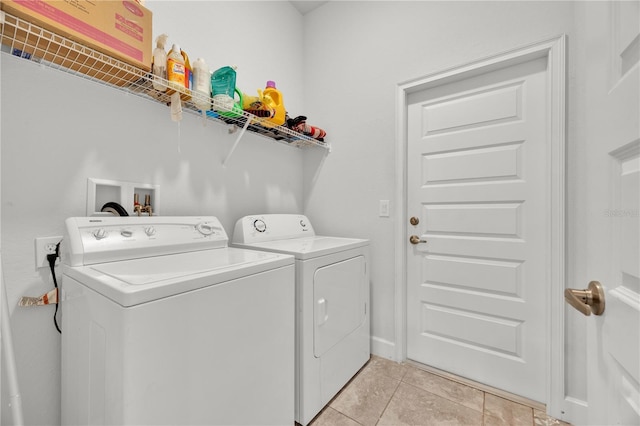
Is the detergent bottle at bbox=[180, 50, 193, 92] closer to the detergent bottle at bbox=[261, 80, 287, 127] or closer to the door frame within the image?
the detergent bottle at bbox=[261, 80, 287, 127]

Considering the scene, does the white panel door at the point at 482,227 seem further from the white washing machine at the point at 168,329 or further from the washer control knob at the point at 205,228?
the washer control knob at the point at 205,228

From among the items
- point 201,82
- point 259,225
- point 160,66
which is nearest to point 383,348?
point 259,225

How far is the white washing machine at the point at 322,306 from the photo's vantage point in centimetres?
138

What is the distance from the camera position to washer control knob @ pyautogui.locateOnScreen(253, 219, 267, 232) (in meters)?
1.80

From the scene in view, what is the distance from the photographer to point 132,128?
1.38 meters

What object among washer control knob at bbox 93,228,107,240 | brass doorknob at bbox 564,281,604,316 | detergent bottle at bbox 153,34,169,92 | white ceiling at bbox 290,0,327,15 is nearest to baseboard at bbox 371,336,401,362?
brass doorknob at bbox 564,281,604,316

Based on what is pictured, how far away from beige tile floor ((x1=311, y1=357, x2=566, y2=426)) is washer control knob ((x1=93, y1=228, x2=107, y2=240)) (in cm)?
137

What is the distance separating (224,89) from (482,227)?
1753 millimetres

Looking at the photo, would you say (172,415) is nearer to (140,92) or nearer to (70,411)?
(70,411)

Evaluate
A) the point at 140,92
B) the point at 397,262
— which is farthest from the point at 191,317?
the point at 397,262

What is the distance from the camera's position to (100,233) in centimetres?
111

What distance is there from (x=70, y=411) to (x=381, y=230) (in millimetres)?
1888

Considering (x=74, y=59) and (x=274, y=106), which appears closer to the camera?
(x=74, y=59)

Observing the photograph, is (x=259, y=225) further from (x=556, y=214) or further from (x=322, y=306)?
(x=556, y=214)
